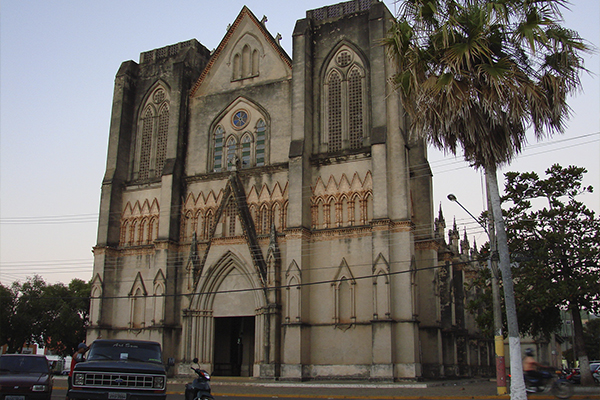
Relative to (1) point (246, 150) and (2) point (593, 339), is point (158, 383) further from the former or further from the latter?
(2) point (593, 339)

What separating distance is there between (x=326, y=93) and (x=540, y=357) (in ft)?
143

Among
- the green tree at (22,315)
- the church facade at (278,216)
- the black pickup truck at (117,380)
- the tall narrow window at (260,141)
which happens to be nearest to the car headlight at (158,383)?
the black pickup truck at (117,380)

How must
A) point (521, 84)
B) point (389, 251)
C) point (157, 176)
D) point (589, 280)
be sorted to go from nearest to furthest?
point (521, 84) → point (589, 280) → point (389, 251) → point (157, 176)

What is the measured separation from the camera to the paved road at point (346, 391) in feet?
64.3

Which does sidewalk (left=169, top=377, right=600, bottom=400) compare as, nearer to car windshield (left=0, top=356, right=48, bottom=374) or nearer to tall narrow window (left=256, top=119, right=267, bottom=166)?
car windshield (left=0, top=356, right=48, bottom=374)

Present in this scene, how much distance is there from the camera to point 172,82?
3691cm

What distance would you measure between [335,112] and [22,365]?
21270 mm

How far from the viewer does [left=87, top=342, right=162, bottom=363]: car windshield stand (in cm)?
1293

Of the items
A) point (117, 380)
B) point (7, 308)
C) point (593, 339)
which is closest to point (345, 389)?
point (117, 380)

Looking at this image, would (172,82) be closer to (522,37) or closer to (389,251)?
(389,251)

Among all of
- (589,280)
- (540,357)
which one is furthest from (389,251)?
(540,357)

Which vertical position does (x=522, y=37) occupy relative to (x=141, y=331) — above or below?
above

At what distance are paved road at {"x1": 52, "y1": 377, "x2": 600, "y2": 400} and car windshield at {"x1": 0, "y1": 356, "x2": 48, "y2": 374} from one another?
11.2 ft

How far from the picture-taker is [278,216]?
3181 centimetres
